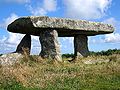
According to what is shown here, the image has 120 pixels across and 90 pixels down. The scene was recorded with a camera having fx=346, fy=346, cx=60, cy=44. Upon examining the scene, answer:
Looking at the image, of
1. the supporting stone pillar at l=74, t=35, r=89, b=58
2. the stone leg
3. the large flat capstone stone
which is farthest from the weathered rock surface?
the supporting stone pillar at l=74, t=35, r=89, b=58

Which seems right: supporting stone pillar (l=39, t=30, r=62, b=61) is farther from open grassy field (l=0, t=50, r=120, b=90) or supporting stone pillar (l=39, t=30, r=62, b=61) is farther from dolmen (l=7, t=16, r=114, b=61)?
open grassy field (l=0, t=50, r=120, b=90)

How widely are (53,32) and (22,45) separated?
312 centimetres

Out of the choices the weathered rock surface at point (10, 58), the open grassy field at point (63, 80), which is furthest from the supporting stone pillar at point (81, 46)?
the open grassy field at point (63, 80)

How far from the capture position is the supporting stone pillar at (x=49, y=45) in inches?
861

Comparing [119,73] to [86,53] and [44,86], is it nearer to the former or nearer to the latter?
[44,86]

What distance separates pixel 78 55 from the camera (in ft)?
80.9

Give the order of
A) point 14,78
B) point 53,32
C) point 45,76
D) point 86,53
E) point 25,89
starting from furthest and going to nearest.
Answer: point 86,53
point 53,32
point 45,76
point 14,78
point 25,89

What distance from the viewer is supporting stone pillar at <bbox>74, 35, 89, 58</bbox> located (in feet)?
81.7

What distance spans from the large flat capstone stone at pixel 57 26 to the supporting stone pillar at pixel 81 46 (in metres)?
0.49

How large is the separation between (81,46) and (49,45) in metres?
3.77

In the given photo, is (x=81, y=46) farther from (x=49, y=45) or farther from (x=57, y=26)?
(x=57, y=26)

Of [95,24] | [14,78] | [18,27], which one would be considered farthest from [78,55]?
[14,78]

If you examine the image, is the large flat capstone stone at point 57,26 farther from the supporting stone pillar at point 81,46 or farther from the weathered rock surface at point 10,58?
the weathered rock surface at point 10,58

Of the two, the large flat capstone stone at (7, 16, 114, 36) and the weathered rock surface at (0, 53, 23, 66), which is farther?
the large flat capstone stone at (7, 16, 114, 36)
